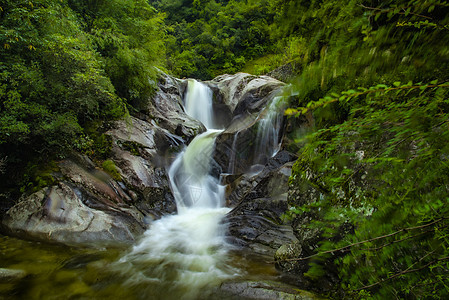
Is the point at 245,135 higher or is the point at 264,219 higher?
the point at 245,135

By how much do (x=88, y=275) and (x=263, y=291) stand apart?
9.43ft

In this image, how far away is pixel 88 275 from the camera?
12.2 ft

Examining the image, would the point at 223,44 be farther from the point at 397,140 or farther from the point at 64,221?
the point at 397,140

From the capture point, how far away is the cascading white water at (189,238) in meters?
3.94

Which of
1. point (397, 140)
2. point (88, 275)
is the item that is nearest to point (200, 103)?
point (88, 275)

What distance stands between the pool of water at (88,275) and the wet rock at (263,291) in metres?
0.23

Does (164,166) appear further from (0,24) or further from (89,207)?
(0,24)

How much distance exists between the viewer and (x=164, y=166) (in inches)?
370

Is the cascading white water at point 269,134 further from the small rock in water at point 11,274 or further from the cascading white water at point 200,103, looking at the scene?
the small rock in water at point 11,274

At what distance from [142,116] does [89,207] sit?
6146 mm

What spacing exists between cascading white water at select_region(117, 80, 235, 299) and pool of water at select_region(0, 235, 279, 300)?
0.05 meters

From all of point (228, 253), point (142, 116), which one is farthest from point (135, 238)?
point (142, 116)

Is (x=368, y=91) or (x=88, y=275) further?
(x=88, y=275)

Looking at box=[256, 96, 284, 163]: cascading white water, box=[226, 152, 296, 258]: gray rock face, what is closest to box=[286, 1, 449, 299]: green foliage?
box=[226, 152, 296, 258]: gray rock face
